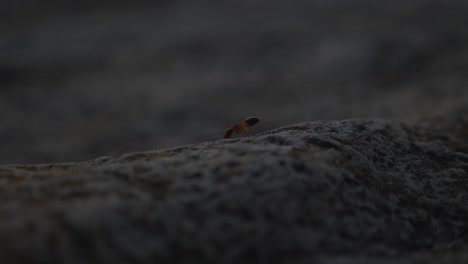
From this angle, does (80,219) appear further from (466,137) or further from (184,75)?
(184,75)

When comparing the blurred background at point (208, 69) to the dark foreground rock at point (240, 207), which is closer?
the dark foreground rock at point (240, 207)

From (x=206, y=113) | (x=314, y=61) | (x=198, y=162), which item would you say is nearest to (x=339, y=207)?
(x=198, y=162)

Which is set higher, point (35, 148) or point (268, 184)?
point (35, 148)

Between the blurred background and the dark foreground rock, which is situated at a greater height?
the blurred background

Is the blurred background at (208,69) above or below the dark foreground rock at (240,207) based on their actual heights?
above
